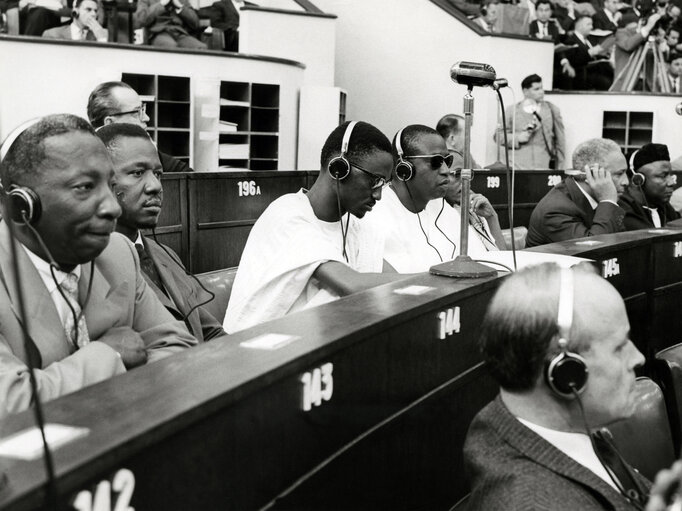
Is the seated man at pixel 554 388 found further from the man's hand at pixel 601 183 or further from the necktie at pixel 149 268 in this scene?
the man's hand at pixel 601 183

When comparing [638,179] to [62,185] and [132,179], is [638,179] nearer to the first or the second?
[132,179]

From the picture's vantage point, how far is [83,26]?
8.49 metres

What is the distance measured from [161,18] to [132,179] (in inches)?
277

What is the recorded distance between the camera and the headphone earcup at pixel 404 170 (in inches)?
146

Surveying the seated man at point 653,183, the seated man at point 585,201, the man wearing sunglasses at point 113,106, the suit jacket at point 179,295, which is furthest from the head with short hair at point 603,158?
the suit jacket at point 179,295

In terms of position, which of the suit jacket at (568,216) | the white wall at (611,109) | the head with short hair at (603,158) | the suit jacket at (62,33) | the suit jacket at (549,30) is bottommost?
the suit jacket at (568,216)

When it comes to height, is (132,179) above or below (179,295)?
above

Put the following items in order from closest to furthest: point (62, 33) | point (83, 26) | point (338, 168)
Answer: point (338, 168) → point (62, 33) → point (83, 26)

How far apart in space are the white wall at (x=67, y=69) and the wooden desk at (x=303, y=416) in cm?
571

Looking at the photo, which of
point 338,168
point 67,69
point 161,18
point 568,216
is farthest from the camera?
point 161,18

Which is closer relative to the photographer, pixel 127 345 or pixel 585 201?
pixel 127 345

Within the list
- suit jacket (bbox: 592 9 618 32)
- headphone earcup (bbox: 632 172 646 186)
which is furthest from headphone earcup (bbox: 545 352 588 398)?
suit jacket (bbox: 592 9 618 32)

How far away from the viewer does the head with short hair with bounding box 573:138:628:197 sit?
4.79m

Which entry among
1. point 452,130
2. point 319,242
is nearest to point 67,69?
point 452,130
